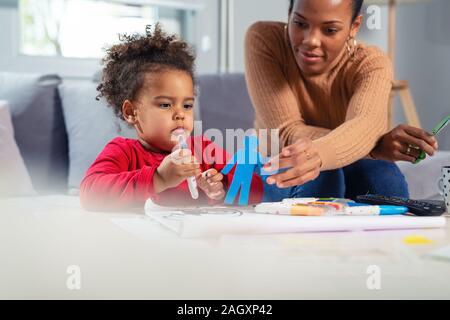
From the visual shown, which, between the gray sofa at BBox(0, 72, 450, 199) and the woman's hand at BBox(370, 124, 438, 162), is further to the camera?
the gray sofa at BBox(0, 72, 450, 199)

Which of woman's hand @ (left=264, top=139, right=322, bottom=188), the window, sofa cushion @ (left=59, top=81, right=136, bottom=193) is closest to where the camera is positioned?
woman's hand @ (left=264, top=139, right=322, bottom=188)

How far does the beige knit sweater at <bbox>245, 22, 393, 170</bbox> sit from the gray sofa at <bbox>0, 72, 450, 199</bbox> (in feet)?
0.74

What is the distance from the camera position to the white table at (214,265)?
0.32 metres

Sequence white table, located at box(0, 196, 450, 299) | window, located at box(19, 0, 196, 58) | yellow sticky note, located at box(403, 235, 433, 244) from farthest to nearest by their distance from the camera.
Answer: window, located at box(19, 0, 196, 58), yellow sticky note, located at box(403, 235, 433, 244), white table, located at box(0, 196, 450, 299)

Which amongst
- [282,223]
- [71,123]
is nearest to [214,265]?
[282,223]

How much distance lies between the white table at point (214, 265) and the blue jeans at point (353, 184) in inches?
9.8

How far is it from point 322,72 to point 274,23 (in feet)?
0.52

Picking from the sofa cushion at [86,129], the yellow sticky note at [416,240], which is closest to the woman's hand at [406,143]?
the yellow sticky note at [416,240]

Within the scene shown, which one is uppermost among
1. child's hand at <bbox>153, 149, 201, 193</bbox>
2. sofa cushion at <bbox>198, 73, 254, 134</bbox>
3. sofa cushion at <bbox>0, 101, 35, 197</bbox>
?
sofa cushion at <bbox>198, 73, 254, 134</bbox>

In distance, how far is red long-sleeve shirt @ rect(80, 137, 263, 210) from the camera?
2.04ft

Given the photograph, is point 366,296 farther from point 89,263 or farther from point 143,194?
point 143,194

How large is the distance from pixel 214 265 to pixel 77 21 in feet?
4.01

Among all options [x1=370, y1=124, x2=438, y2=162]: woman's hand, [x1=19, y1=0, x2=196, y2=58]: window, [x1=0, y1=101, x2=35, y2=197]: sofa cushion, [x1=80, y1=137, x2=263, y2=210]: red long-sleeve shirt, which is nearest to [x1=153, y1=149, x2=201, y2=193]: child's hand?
[x1=80, y1=137, x2=263, y2=210]: red long-sleeve shirt

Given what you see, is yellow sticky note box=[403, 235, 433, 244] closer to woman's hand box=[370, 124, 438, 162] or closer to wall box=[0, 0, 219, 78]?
woman's hand box=[370, 124, 438, 162]
